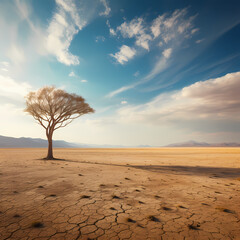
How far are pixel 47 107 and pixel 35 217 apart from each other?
18.2m

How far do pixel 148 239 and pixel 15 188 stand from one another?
5906mm

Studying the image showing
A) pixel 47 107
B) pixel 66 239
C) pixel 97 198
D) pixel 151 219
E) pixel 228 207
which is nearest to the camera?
pixel 66 239

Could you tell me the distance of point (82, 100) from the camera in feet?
65.7

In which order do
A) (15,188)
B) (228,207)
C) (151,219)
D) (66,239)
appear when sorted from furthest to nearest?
(15,188) < (228,207) < (151,219) < (66,239)

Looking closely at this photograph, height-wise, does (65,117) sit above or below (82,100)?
below

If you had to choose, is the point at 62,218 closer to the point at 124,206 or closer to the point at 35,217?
the point at 35,217

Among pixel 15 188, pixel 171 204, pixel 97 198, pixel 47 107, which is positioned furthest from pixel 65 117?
pixel 171 204

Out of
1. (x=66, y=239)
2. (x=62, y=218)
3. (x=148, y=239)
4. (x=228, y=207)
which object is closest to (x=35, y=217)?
(x=62, y=218)

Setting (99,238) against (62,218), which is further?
(62,218)

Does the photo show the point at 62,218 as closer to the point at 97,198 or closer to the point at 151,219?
the point at 97,198

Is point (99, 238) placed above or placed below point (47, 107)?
below

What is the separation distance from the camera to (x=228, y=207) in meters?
4.17

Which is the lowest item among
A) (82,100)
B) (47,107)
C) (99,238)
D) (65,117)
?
(99,238)

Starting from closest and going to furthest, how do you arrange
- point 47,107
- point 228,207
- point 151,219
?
point 151,219, point 228,207, point 47,107
